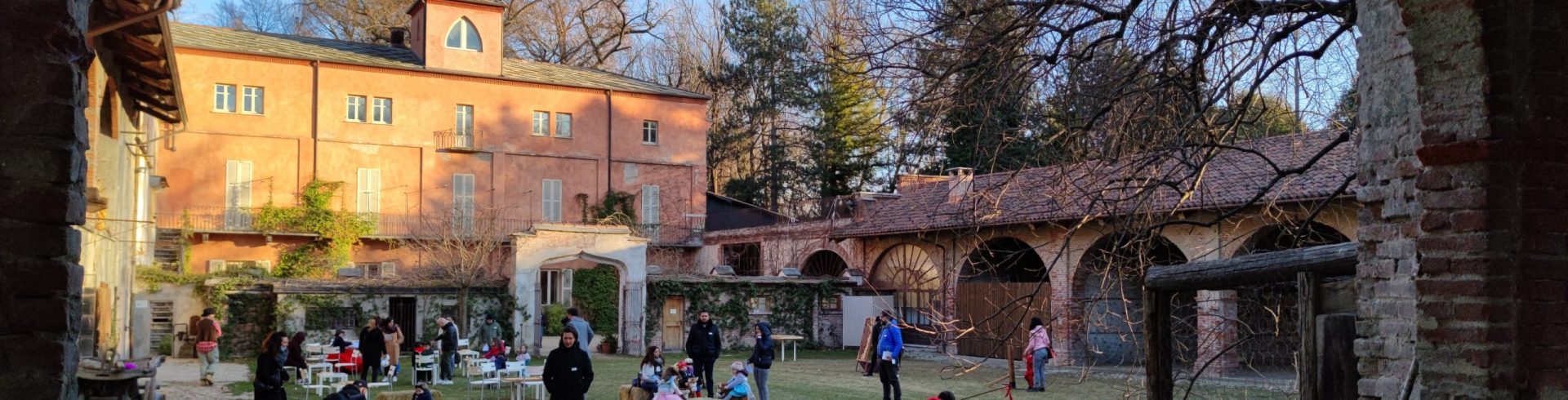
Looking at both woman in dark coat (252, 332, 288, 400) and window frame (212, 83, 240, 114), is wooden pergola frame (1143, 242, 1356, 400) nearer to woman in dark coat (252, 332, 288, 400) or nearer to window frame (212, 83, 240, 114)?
woman in dark coat (252, 332, 288, 400)

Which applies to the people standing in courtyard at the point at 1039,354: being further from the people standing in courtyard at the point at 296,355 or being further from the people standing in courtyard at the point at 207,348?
the people standing in courtyard at the point at 207,348

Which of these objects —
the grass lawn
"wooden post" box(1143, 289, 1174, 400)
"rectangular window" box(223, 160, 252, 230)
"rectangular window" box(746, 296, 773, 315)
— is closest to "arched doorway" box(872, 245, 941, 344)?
the grass lawn

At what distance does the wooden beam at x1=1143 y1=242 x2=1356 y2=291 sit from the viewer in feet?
19.6

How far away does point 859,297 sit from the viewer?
31.9 m

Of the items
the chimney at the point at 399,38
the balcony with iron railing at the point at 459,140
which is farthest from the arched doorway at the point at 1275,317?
the chimney at the point at 399,38

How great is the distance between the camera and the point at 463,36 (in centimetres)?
3788

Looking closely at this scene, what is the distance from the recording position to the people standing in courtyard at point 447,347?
20.4 metres

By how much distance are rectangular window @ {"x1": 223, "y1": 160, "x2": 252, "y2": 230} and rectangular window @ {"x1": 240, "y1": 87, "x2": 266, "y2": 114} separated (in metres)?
1.50

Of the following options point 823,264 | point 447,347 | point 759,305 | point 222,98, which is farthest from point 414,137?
point 447,347

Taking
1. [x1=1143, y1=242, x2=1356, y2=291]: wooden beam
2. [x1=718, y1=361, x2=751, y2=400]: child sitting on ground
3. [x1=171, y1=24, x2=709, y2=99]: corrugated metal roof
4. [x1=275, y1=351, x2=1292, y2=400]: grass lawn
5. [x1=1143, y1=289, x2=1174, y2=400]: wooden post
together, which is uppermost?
[x1=171, y1=24, x2=709, y2=99]: corrugated metal roof

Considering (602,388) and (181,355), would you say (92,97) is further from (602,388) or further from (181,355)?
(181,355)

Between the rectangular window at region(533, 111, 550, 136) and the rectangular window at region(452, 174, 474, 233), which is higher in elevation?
the rectangular window at region(533, 111, 550, 136)

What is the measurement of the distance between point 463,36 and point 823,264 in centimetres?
1346

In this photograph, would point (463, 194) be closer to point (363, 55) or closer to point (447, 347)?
point (363, 55)
